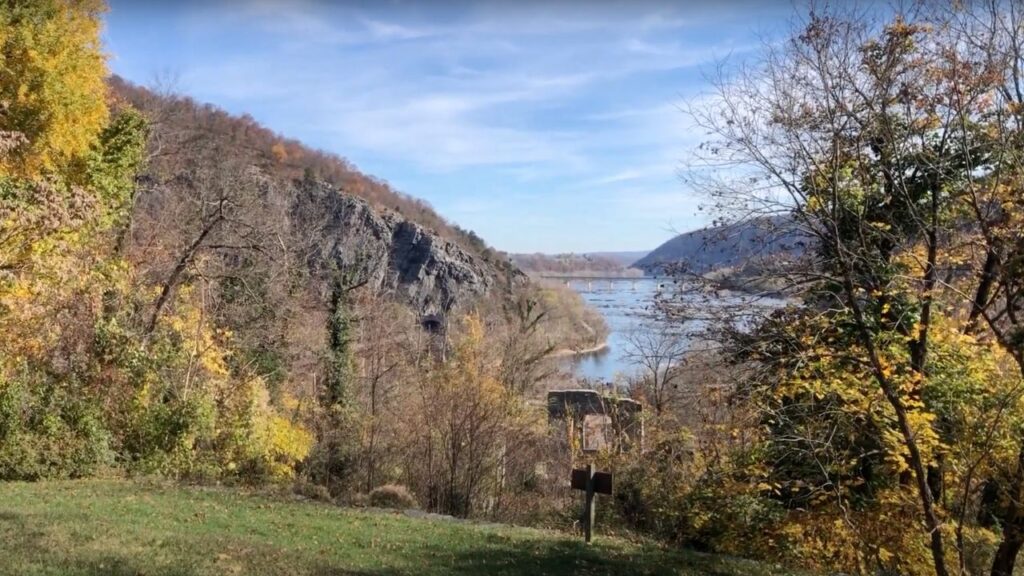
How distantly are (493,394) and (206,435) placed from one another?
7678 millimetres

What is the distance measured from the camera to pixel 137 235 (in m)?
25.5

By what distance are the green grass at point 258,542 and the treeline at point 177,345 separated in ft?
11.8

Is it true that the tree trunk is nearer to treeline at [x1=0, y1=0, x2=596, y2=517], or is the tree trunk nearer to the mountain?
treeline at [x1=0, y1=0, x2=596, y2=517]

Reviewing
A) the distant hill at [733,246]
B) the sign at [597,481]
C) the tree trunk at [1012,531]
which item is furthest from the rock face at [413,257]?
the tree trunk at [1012,531]

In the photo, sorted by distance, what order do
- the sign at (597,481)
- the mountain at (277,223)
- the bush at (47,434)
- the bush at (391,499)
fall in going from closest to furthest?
1. the sign at (597,481)
2. the bush at (47,434)
3. the bush at (391,499)
4. the mountain at (277,223)

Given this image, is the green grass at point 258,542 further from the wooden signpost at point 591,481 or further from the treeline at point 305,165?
the treeline at point 305,165

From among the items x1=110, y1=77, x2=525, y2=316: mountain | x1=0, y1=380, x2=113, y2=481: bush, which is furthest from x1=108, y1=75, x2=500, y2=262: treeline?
x1=0, y1=380, x2=113, y2=481: bush

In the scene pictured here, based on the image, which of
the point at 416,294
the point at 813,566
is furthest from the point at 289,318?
the point at 416,294

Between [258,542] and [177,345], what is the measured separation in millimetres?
11935

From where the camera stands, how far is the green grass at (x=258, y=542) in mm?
7621

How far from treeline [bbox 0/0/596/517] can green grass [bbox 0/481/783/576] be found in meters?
3.59

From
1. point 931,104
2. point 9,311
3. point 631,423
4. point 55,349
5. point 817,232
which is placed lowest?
point 631,423

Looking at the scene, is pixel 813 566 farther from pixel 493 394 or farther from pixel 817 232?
pixel 493 394

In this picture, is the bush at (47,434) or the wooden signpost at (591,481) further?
the bush at (47,434)
